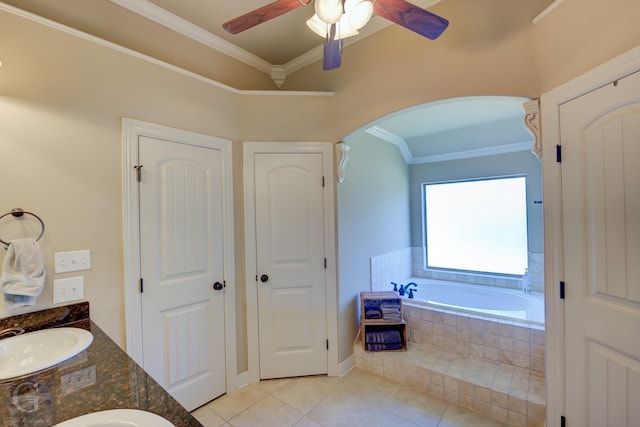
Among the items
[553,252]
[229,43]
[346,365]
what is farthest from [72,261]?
[553,252]

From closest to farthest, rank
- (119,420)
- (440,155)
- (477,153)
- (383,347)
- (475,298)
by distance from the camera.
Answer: (119,420) < (383,347) < (475,298) < (477,153) < (440,155)

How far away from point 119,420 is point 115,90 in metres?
1.74

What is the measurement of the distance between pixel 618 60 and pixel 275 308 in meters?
2.51

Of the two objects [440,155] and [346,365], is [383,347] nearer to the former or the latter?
[346,365]

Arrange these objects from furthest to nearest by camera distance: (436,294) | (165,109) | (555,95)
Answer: (436,294)
(165,109)
(555,95)

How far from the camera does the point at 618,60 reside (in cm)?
113

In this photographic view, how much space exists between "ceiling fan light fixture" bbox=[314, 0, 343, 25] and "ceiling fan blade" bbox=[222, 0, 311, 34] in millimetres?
102

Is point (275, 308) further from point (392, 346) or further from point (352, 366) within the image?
point (392, 346)

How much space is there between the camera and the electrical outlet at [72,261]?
4.74ft

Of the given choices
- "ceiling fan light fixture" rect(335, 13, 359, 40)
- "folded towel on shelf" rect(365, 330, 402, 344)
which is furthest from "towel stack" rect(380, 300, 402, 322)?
"ceiling fan light fixture" rect(335, 13, 359, 40)

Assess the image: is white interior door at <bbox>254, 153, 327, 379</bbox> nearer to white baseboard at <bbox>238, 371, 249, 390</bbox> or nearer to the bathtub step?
white baseboard at <bbox>238, 371, 249, 390</bbox>

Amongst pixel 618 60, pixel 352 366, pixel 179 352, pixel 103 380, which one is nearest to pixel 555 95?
pixel 618 60

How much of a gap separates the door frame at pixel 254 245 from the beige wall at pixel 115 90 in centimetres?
44

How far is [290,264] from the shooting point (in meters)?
2.36
